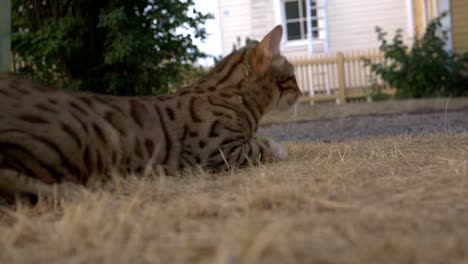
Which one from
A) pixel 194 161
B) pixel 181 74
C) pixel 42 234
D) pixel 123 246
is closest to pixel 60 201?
pixel 42 234

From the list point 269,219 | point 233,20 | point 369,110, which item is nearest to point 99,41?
point 369,110

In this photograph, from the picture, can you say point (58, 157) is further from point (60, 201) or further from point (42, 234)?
point (42, 234)

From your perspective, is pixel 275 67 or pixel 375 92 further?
pixel 375 92

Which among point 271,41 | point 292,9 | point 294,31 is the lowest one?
point 271,41

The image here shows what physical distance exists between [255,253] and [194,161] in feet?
8.68

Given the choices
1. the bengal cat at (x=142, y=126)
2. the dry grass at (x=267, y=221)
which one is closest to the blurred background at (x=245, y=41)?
the bengal cat at (x=142, y=126)

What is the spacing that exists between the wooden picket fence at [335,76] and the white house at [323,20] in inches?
24.0

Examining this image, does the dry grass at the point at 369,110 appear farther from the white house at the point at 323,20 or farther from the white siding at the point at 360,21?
the white siding at the point at 360,21

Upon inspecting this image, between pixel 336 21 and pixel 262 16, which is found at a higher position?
pixel 262 16

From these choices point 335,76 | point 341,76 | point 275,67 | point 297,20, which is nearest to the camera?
point 275,67

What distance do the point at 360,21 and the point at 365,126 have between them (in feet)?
33.8

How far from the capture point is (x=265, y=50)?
16.0ft

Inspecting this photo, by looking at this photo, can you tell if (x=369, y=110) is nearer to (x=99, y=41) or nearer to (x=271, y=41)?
(x=99, y=41)

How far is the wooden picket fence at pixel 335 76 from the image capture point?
62.6 ft
